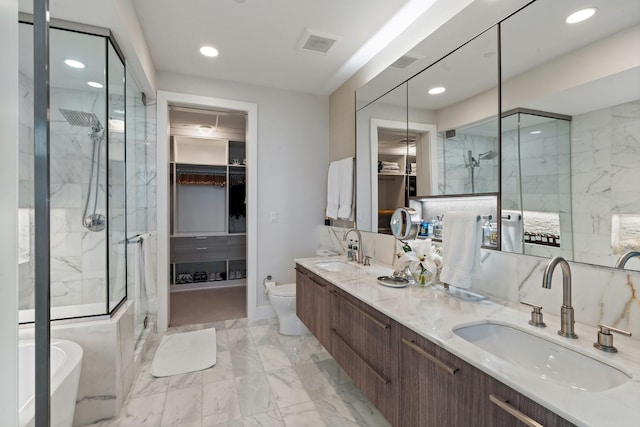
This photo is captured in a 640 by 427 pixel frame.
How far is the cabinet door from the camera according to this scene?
981mm

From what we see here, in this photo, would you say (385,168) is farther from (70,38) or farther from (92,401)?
(92,401)

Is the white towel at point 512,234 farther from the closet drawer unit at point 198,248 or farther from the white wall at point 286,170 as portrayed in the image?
the closet drawer unit at point 198,248

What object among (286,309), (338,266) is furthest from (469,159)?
(286,309)

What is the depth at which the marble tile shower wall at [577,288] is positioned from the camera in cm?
108

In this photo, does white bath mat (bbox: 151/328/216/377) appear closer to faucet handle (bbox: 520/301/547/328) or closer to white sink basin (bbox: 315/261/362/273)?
white sink basin (bbox: 315/261/362/273)

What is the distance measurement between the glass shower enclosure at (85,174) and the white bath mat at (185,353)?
688 millimetres

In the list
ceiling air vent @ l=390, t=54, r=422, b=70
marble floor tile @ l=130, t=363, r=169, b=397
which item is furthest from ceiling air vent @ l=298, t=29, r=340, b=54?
marble floor tile @ l=130, t=363, r=169, b=397

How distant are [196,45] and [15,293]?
2561mm

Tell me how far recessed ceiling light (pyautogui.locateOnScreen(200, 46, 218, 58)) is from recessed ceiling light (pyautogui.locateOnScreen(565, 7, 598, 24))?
2.40 meters

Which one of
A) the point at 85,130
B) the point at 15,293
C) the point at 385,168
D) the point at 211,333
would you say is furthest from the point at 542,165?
the point at 211,333

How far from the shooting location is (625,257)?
1.08 m

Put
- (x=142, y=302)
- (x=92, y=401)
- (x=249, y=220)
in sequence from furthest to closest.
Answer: (x=249, y=220), (x=142, y=302), (x=92, y=401)

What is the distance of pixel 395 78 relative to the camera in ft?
7.61

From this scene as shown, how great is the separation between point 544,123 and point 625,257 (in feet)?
2.07
